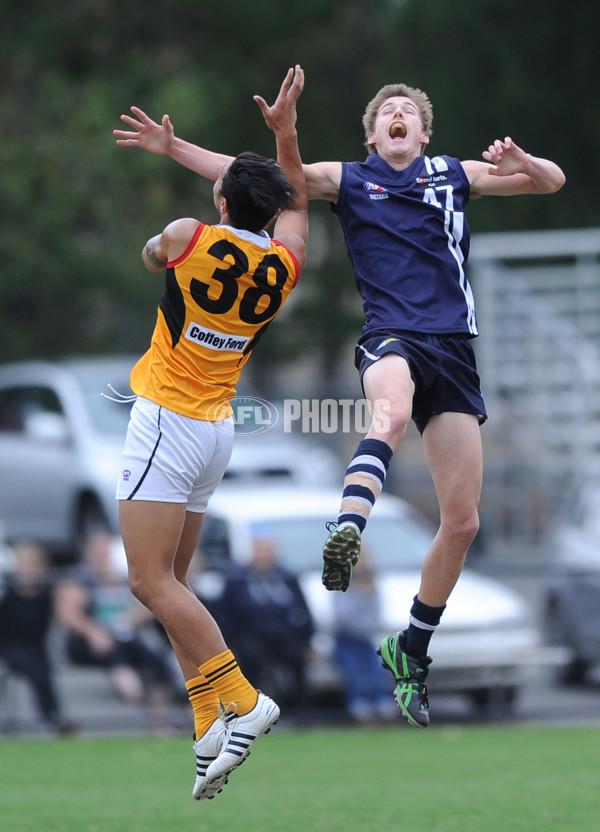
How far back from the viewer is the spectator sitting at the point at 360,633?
11.8m

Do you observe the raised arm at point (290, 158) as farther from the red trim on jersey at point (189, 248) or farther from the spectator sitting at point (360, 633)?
the spectator sitting at point (360, 633)

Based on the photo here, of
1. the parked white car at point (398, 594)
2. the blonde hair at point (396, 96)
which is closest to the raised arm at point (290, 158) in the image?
the blonde hair at point (396, 96)

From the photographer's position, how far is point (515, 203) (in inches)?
812

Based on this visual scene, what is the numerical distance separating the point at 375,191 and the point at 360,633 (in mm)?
6481

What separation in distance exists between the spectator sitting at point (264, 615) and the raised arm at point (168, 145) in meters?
6.23

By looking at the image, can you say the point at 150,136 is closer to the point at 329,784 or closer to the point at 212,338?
the point at 212,338

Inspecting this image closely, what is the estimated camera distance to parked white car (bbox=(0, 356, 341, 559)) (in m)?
14.3

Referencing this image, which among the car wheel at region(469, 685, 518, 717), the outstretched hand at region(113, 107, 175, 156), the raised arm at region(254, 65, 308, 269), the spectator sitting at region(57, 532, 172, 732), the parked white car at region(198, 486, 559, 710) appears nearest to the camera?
the raised arm at region(254, 65, 308, 269)

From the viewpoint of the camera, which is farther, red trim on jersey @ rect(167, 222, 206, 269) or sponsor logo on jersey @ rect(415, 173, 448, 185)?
sponsor logo on jersey @ rect(415, 173, 448, 185)

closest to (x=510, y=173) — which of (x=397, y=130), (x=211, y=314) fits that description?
(x=397, y=130)

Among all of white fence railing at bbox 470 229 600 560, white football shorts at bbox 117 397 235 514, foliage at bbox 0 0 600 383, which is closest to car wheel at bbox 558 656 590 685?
white fence railing at bbox 470 229 600 560

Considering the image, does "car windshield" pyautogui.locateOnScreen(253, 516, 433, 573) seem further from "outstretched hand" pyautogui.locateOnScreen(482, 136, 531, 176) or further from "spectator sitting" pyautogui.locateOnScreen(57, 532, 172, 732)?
"outstretched hand" pyautogui.locateOnScreen(482, 136, 531, 176)

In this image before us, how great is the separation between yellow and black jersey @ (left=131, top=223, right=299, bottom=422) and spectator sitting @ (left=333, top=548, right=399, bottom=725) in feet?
20.0

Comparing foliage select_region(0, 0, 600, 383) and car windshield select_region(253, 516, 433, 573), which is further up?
foliage select_region(0, 0, 600, 383)
